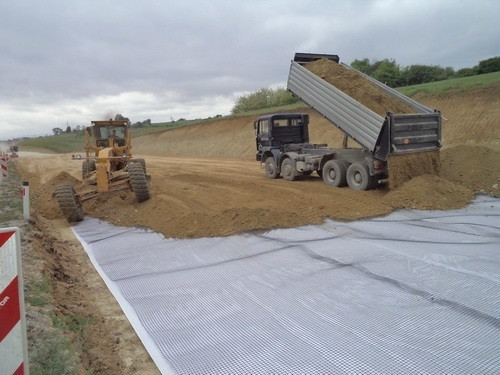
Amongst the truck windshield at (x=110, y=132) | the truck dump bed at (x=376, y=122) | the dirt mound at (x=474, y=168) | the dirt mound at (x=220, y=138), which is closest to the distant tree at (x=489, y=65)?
the dirt mound at (x=220, y=138)

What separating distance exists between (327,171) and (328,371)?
9501 millimetres

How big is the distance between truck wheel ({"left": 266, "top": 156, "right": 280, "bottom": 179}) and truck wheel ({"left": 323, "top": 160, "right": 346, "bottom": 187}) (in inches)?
99.0

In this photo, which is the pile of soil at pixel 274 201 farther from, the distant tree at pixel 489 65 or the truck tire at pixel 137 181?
the distant tree at pixel 489 65

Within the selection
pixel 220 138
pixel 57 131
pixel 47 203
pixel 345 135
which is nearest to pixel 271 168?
pixel 345 135

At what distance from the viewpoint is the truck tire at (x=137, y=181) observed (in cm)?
980

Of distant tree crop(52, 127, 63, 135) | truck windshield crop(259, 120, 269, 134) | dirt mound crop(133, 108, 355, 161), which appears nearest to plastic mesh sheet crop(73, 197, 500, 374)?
truck windshield crop(259, 120, 269, 134)

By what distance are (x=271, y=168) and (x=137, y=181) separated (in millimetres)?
6116

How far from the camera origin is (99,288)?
5344 millimetres

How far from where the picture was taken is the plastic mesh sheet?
3.45 meters

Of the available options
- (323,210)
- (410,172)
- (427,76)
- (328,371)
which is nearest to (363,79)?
→ (410,172)

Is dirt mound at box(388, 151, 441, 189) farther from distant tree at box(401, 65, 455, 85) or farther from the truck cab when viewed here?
distant tree at box(401, 65, 455, 85)

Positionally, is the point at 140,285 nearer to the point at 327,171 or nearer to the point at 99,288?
the point at 99,288

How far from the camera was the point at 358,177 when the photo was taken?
37.2 ft

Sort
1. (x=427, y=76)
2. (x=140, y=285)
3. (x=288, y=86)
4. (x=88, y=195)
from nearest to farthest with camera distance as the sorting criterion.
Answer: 1. (x=140, y=285)
2. (x=88, y=195)
3. (x=288, y=86)
4. (x=427, y=76)
